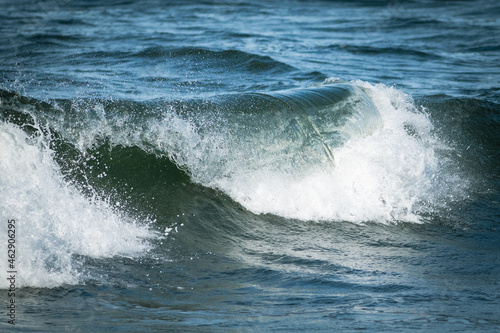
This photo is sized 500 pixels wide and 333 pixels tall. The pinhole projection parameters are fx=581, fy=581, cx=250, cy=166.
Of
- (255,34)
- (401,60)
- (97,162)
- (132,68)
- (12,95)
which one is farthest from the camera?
(255,34)

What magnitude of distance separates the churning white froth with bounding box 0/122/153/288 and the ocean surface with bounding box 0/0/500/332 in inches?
0.6

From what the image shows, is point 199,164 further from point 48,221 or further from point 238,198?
point 48,221

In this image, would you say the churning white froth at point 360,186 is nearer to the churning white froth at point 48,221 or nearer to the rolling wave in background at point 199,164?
the rolling wave in background at point 199,164

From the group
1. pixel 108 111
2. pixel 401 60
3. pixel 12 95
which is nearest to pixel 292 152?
pixel 108 111

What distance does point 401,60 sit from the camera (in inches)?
554

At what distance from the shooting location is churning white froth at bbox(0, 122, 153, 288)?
425 cm

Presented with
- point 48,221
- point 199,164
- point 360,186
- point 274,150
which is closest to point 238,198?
point 199,164

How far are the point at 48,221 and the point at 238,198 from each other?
2166 mm

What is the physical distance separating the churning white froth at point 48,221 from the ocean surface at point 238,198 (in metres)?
0.02

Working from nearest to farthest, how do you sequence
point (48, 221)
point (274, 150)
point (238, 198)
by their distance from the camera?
point (48, 221) < point (238, 198) < point (274, 150)

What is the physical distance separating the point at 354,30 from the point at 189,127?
12.4 meters

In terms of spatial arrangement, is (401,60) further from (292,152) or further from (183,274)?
(183,274)

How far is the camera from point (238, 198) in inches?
247

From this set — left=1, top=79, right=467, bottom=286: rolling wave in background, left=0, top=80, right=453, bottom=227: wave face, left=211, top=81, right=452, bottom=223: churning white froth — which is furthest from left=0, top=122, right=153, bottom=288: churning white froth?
left=211, top=81, right=452, bottom=223: churning white froth
